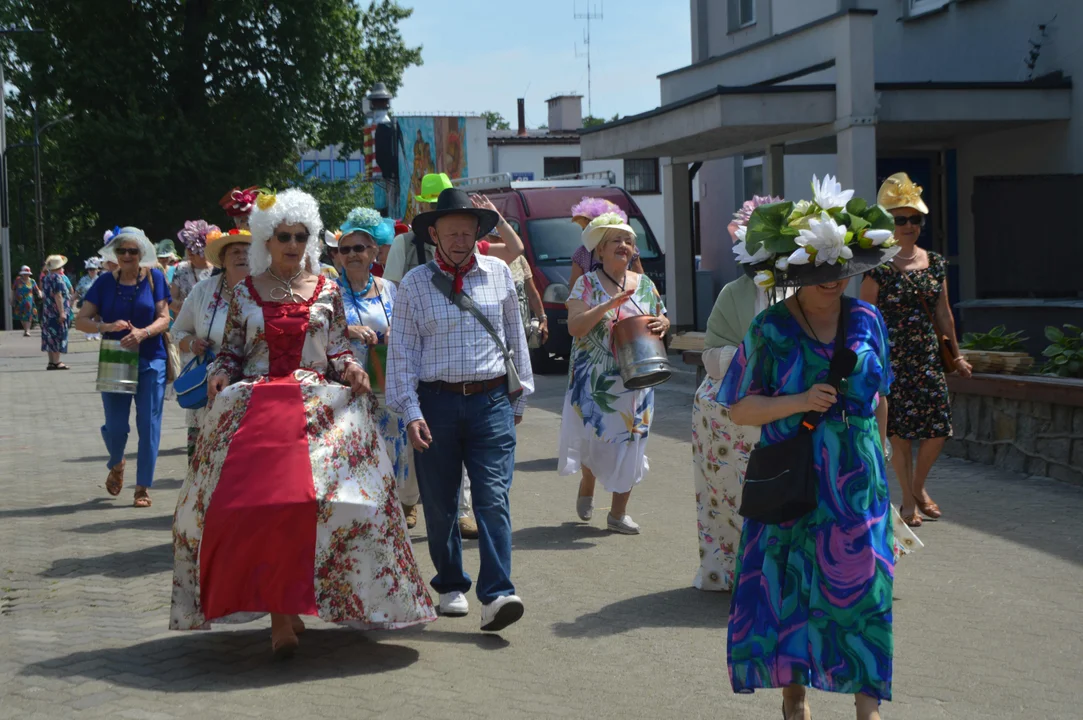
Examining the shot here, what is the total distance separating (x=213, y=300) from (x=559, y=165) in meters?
42.1

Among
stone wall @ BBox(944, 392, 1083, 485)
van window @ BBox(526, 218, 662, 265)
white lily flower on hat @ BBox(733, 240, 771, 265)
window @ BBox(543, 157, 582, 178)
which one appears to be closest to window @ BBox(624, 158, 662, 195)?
window @ BBox(543, 157, 582, 178)

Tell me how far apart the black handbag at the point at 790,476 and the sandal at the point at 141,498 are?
6.70 m

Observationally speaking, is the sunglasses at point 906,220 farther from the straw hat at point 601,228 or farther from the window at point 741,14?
the window at point 741,14

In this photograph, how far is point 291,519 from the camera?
575 cm

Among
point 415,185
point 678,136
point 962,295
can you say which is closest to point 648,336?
point 678,136

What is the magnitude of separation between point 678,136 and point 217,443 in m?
12.2

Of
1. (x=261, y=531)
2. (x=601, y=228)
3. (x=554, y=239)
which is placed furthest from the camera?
(x=554, y=239)

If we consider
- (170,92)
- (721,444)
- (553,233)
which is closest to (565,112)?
(170,92)

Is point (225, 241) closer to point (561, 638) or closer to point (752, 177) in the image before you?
point (561, 638)

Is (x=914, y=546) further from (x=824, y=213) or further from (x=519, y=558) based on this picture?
(x=519, y=558)

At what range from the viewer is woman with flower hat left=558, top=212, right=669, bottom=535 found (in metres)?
8.37

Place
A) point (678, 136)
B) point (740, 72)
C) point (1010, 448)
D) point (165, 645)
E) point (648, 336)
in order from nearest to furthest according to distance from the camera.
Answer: point (165, 645), point (648, 336), point (1010, 448), point (678, 136), point (740, 72)

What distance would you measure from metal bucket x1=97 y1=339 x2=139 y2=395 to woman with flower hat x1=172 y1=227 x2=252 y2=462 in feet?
5.48

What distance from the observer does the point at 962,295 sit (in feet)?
59.7
